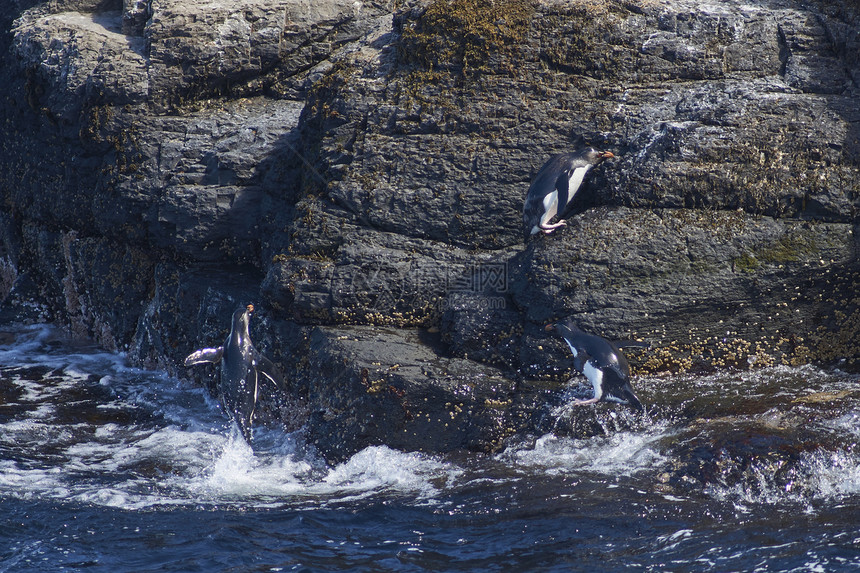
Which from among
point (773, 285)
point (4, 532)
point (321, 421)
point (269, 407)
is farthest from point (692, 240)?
point (4, 532)

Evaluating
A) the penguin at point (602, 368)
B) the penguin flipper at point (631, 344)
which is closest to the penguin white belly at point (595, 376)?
the penguin at point (602, 368)

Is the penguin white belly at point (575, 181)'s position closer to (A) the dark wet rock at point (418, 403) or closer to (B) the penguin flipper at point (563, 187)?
(B) the penguin flipper at point (563, 187)

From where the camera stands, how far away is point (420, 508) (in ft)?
18.7

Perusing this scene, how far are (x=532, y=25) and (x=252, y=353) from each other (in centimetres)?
394

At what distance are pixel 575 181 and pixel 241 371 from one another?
326 centimetres

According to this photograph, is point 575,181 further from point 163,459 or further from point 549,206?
point 163,459

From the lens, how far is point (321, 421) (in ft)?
22.9

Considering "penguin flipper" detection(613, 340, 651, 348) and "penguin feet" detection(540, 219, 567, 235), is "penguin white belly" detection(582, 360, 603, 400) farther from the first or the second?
"penguin feet" detection(540, 219, 567, 235)

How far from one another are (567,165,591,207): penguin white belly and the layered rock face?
0.95 feet

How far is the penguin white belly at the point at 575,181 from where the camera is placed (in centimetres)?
689

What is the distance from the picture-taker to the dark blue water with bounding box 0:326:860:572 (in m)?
4.97

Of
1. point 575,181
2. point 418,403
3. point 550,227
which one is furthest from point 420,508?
point 575,181

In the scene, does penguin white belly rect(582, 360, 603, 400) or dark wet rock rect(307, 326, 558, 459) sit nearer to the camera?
penguin white belly rect(582, 360, 603, 400)

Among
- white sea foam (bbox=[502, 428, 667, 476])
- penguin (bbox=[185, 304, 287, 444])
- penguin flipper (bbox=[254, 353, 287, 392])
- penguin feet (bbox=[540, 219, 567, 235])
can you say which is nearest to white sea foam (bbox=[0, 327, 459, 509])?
penguin (bbox=[185, 304, 287, 444])
